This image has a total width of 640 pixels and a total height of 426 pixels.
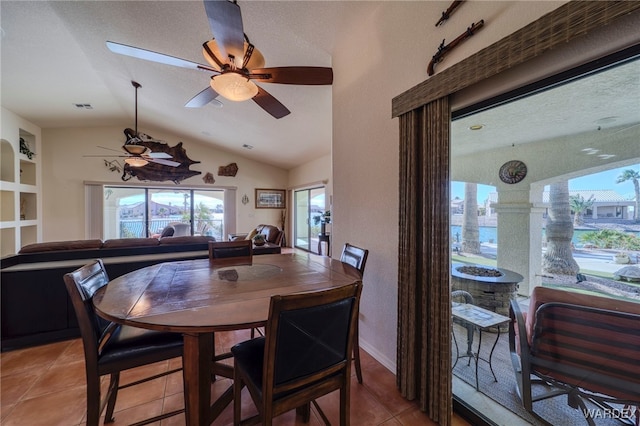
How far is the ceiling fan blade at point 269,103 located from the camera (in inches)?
88.7

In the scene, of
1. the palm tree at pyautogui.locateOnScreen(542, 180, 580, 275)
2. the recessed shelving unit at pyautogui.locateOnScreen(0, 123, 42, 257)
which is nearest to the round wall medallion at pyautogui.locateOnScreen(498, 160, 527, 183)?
the palm tree at pyautogui.locateOnScreen(542, 180, 580, 275)

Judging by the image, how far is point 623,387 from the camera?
114 cm

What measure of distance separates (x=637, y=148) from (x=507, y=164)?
60cm

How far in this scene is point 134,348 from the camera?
52.6 inches

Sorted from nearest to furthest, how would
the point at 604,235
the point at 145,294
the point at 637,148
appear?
the point at 637,148, the point at 604,235, the point at 145,294

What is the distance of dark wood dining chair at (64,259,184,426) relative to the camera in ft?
4.04

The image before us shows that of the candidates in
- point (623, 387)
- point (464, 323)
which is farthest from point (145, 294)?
point (623, 387)

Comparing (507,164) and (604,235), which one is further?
(507,164)

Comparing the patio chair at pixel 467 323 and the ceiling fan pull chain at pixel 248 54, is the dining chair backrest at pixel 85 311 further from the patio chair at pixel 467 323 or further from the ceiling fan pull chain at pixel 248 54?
the patio chair at pixel 467 323

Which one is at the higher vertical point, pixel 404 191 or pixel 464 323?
pixel 404 191

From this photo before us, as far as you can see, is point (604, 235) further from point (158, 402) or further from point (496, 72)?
point (158, 402)

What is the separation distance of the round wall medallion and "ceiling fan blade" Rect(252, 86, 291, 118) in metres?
1.90

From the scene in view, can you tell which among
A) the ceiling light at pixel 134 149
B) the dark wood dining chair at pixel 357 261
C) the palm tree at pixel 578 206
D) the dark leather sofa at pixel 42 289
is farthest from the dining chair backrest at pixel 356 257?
the ceiling light at pixel 134 149

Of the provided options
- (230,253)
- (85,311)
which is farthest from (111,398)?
(230,253)
